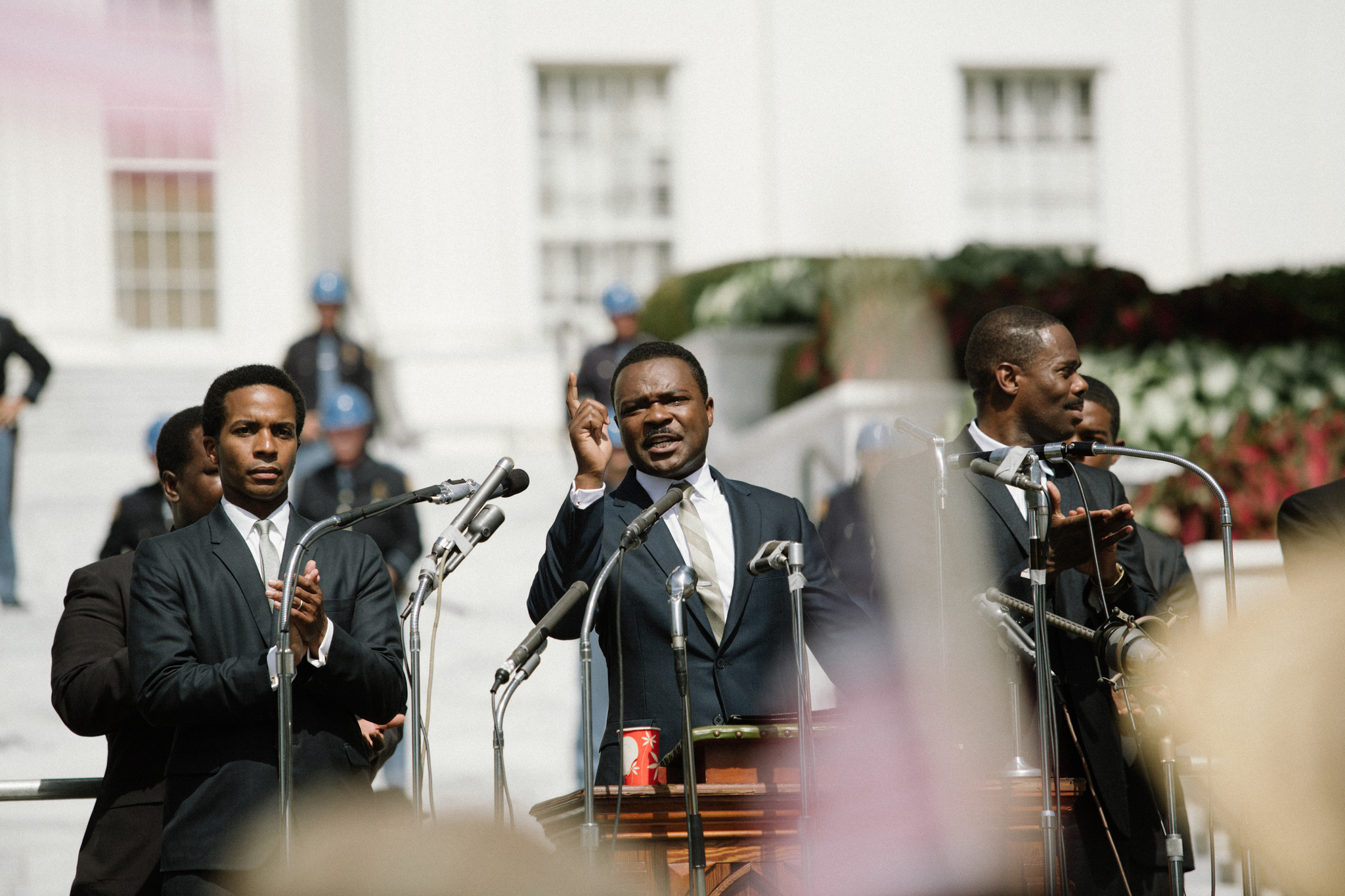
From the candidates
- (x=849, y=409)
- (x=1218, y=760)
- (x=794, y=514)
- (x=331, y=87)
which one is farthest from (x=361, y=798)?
(x=331, y=87)

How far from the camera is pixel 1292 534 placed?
15.7ft

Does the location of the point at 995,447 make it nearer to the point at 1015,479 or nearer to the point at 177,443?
the point at 1015,479

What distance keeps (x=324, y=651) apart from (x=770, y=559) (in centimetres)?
113

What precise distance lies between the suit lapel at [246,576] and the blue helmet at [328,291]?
8.84m

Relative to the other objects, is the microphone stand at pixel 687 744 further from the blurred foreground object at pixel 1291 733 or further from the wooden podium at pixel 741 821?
the blurred foreground object at pixel 1291 733

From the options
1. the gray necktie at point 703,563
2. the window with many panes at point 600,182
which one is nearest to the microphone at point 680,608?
the gray necktie at point 703,563

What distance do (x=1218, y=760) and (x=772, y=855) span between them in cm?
179

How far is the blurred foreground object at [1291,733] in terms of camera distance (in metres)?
1.94

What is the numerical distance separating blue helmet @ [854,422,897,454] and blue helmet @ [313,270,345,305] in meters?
5.78

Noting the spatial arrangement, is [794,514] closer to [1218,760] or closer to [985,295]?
[1218,760]

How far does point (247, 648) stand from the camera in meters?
4.19

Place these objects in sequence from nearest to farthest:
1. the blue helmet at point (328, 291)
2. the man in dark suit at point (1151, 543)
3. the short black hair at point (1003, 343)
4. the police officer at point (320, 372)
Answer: the short black hair at point (1003, 343) < the man in dark suit at point (1151, 543) < the police officer at point (320, 372) < the blue helmet at point (328, 291)

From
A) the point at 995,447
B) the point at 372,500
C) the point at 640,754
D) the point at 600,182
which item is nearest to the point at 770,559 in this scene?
the point at 640,754

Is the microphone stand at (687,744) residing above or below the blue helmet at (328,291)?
below
